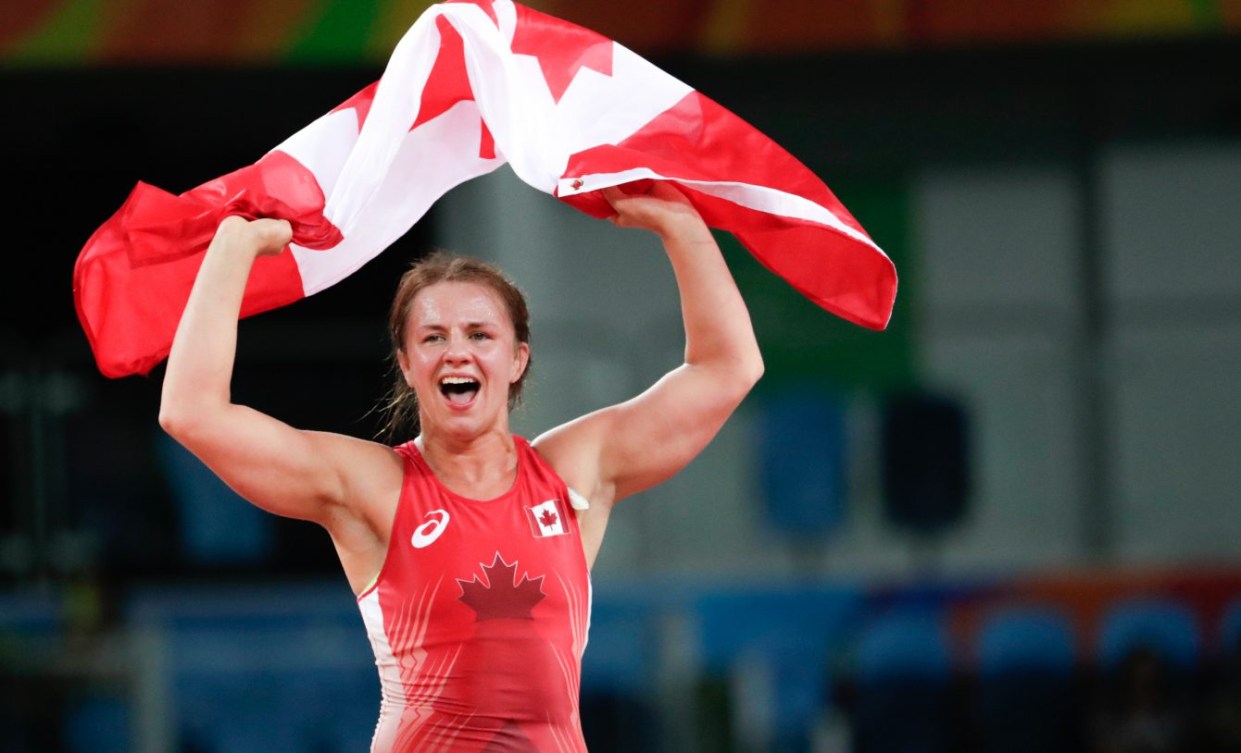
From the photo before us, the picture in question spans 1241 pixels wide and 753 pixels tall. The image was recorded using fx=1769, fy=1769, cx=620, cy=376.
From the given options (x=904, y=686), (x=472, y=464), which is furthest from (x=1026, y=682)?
(x=472, y=464)

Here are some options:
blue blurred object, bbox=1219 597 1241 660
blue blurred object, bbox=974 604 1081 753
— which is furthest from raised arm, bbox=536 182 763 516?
blue blurred object, bbox=1219 597 1241 660

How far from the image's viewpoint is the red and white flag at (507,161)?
307 cm

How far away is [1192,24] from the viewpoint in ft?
23.3

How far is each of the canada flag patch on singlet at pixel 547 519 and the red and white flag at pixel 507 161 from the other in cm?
53

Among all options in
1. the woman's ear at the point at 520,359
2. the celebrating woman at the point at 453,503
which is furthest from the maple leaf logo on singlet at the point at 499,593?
the woman's ear at the point at 520,359

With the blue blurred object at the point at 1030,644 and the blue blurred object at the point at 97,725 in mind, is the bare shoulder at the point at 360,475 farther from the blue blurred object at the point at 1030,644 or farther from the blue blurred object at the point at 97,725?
the blue blurred object at the point at 1030,644

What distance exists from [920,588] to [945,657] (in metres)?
0.28

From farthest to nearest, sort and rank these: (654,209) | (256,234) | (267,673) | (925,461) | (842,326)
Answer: (842,326), (925,461), (267,673), (654,209), (256,234)

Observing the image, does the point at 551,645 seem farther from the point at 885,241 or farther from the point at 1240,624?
A: the point at 885,241

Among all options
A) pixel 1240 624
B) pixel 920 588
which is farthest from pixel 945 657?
pixel 1240 624

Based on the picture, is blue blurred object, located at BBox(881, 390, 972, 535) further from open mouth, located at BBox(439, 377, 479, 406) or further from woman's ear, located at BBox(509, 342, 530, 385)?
open mouth, located at BBox(439, 377, 479, 406)

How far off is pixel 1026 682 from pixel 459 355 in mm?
4367

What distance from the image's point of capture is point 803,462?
665 cm

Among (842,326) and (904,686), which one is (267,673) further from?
(842,326)
